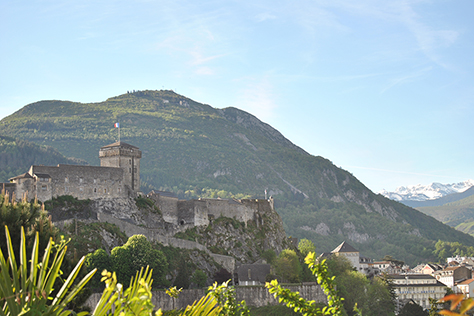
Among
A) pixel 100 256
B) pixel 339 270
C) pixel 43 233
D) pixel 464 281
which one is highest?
pixel 43 233

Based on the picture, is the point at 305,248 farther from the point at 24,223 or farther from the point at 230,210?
the point at 24,223

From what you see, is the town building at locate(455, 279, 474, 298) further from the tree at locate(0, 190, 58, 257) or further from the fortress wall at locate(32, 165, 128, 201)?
the tree at locate(0, 190, 58, 257)

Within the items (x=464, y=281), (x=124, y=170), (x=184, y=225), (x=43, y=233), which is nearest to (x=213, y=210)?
(x=184, y=225)

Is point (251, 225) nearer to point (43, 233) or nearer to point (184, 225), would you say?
point (184, 225)

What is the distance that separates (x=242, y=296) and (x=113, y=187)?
20.1 metres

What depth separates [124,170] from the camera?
71312 millimetres

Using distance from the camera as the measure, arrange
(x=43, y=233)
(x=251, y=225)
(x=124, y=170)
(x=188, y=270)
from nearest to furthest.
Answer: (x=43, y=233) < (x=188, y=270) < (x=124, y=170) < (x=251, y=225)

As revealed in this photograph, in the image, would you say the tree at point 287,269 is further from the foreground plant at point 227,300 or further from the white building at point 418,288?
the foreground plant at point 227,300

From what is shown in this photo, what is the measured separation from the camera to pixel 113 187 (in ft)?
223

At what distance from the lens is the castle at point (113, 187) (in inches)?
2405

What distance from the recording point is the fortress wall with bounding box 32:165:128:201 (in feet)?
206

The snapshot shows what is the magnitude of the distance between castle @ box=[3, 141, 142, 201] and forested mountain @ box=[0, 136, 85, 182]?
89.7 metres

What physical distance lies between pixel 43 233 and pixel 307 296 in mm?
53827

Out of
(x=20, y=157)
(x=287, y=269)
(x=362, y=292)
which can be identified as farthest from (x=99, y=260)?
(x=20, y=157)
